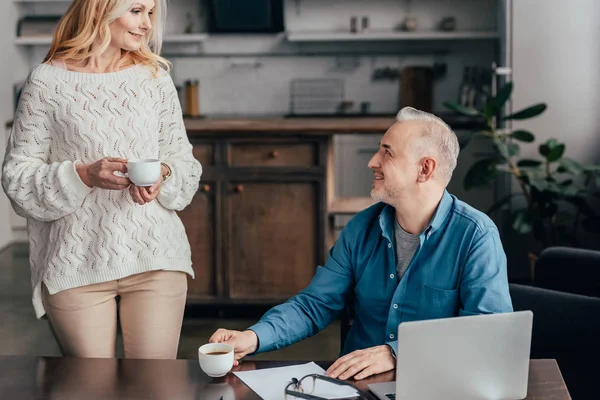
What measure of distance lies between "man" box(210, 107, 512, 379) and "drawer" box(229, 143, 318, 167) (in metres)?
2.03

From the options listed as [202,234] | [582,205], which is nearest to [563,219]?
[582,205]

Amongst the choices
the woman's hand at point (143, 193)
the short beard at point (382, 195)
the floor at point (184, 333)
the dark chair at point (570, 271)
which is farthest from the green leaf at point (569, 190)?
the woman's hand at point (143, 193)

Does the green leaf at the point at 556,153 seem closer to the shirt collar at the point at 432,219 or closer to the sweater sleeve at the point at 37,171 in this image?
the shirt collar at the point at 432,219

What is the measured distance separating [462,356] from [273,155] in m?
2.80

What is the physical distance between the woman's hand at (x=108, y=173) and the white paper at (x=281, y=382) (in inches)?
23.2

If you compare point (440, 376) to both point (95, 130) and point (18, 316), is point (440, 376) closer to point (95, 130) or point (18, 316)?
point (95, 130)

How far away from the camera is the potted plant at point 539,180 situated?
173 inches

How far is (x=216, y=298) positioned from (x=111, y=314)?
2206mm

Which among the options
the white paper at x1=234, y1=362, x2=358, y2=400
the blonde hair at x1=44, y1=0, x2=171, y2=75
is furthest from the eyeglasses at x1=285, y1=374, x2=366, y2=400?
the blonde hair at x1=44, y1=0, x2=171, y2=75

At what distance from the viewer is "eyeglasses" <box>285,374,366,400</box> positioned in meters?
1.62

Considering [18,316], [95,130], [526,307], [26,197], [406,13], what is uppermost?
[406,13]

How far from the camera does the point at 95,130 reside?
2.18m

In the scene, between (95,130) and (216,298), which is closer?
(95,130)

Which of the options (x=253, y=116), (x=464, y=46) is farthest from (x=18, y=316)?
(x=464, y=46)
